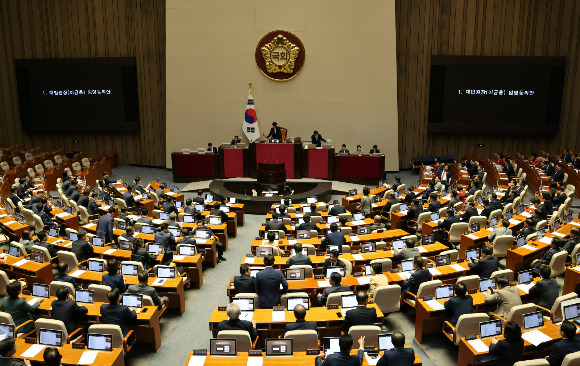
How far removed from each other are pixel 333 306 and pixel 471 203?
7.25 meters

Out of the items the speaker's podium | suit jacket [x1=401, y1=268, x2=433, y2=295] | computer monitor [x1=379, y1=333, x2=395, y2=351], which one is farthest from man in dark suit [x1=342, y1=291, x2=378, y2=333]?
the speaker's podium

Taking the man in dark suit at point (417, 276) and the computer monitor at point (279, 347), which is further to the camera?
the man in dark suit at point (417, 276)

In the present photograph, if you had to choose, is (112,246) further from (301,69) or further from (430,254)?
(301,69)

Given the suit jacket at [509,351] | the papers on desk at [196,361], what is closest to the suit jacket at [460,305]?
the suit jacket at [509,351]

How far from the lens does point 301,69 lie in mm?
22281

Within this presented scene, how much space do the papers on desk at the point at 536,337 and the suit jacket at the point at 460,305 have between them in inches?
33.9

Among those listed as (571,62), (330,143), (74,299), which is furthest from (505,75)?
(74,299)

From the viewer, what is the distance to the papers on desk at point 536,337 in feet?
22.7

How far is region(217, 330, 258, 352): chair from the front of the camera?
22.1ft

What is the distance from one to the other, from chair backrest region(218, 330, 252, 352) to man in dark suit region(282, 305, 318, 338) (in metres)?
0.53

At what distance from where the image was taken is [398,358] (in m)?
6.02

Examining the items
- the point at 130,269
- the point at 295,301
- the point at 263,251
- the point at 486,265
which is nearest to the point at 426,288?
the point at 486,265

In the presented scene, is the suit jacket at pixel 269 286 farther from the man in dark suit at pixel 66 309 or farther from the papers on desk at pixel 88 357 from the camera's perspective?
the man in dark suit at pixel 66 309

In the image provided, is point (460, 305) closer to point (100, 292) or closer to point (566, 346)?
point (566, 346)
